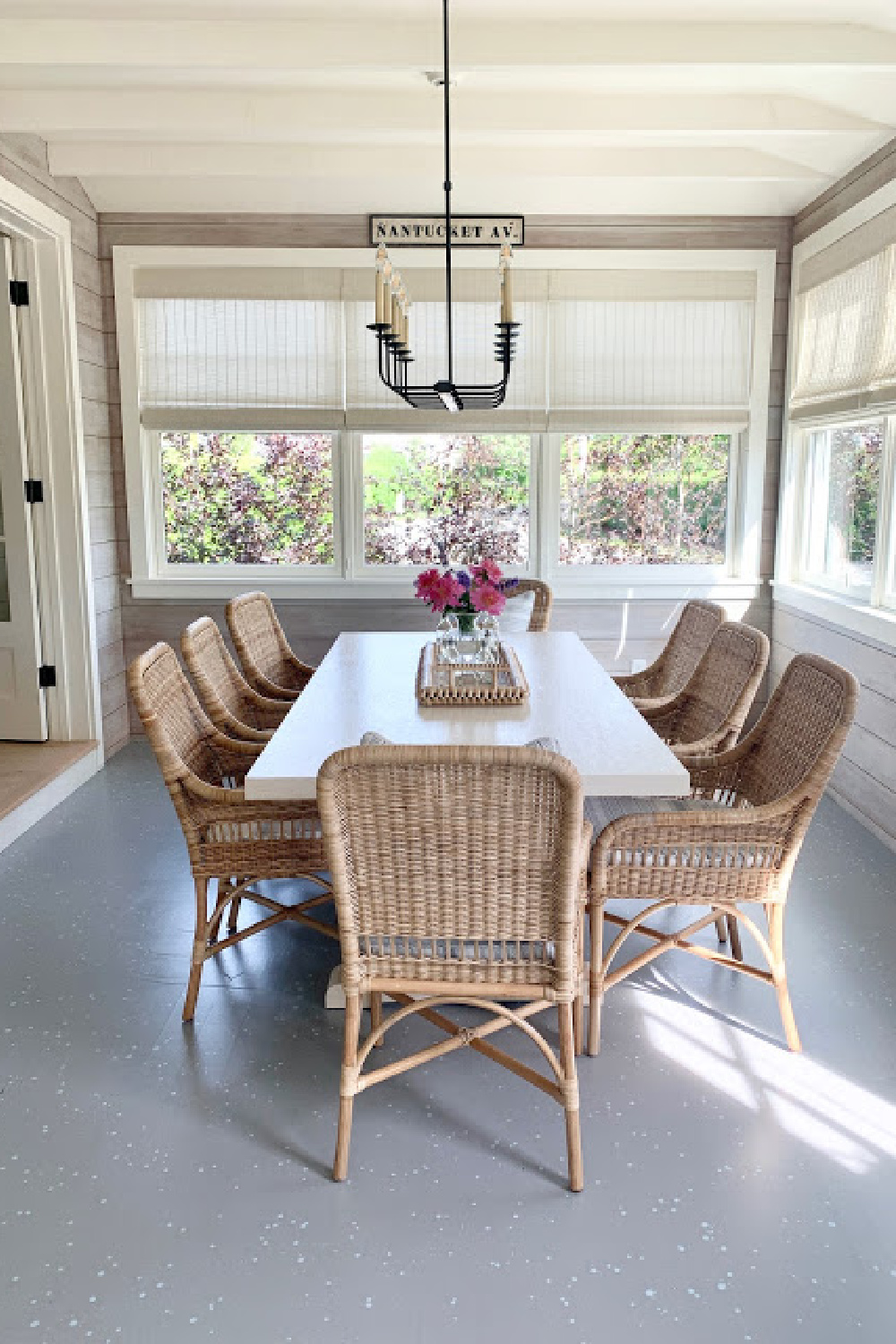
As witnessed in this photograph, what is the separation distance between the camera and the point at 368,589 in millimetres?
5145

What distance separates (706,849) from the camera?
2.39m

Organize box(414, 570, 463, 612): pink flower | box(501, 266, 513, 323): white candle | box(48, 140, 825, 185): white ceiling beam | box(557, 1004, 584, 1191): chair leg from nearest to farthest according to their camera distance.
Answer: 1. box(557, 1004, 584, 1191): chair leg
2. box(501, 266, 513, 323): white candle
3. box(414, 570, 463, 612): pink flower
4. box(48, 140, 825, 185): white ceiling beam

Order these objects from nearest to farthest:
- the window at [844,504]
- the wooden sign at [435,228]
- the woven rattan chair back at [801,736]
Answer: the woven rattan chair back at [801,736]
the window at [844,504]
the wooden sign at [435,228]

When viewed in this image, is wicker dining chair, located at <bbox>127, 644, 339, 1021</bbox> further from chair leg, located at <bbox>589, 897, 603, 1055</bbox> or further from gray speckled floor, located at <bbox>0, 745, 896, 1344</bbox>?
chair leg, located at <bbox>589, 897, 603, 1055</bbox>

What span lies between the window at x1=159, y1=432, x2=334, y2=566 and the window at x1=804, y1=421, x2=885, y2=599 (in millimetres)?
2365

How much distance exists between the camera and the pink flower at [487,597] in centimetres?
304

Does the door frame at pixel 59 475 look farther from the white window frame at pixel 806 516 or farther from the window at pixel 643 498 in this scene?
the white window frame at pixel 806 516

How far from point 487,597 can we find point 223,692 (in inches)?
35.7

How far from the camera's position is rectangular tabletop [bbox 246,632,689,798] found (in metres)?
2.17

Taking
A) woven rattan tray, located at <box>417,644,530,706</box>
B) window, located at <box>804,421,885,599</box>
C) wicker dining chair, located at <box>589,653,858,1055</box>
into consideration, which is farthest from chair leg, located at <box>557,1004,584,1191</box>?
window, located at <box>804,421,885,599</box>

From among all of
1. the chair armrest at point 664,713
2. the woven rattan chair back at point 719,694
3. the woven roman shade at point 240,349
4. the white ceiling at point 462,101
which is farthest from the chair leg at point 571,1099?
the woven roman shade at point 240,349

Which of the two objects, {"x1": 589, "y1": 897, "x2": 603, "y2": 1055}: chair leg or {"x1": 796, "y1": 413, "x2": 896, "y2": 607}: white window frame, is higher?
{"x1": 796, "y1": 413, "x2": 896, "y2": 607}: white window frame

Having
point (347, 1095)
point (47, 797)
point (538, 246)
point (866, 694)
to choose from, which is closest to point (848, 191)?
point (538, 246)

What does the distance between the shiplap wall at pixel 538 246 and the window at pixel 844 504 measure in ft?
0.95
